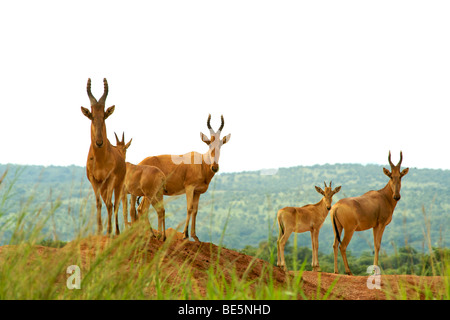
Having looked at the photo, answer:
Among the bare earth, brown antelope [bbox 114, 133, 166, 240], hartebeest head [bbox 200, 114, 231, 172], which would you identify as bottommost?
the bare earth

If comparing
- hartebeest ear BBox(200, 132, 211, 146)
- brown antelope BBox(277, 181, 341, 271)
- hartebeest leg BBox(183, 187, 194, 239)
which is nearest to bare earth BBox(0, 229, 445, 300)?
A: hartebeest leg BBox(183, 187, 194, 239)

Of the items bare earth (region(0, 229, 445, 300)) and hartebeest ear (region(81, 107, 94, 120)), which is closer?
bare earth (region(0, 229, 445, 300))

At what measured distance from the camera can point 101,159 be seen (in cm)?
990

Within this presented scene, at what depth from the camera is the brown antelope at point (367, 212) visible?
1395cm

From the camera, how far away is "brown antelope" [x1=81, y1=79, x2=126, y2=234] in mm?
9664

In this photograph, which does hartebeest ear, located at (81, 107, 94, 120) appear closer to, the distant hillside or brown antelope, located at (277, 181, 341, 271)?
the distant hillside

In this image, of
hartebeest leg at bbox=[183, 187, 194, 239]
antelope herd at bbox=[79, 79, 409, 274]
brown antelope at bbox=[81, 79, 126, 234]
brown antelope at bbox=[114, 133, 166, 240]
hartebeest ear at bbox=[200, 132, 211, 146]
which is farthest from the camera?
hartebeest ear at bbox=[200, 132, 211, 146]

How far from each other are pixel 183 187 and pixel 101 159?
7.47 ft

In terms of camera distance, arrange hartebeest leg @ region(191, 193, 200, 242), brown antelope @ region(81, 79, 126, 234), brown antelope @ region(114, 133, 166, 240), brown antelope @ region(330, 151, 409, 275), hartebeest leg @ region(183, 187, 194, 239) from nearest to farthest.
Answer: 1. brown antelope @ region(81, 79, 126, 234)
2. hartebeest leg @ region(183, 187, 194, 239)
3. hartebeest leg @ region(191, 193, 200, 242)
4. brown antelope @ region(114, 133, 166, 240)
5. brown antelope @ region(330, 151, 409, 275)

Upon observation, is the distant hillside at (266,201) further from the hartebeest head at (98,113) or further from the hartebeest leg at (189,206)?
the hartebeest leg at (189,206)

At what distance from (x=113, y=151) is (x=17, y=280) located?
16.9 feet

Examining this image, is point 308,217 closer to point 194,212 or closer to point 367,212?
point 367,212

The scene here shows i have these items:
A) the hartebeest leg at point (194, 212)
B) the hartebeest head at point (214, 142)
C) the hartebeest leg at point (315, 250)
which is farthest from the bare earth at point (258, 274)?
the hartebeest head at point (214, 142)
